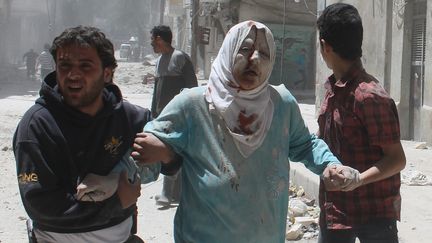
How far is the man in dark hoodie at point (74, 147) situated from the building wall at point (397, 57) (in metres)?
7.84

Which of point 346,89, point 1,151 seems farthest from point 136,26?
point 346,89

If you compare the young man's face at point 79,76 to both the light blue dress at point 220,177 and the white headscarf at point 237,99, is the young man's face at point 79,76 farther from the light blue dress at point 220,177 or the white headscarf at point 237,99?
the white headscarf at point 237,99

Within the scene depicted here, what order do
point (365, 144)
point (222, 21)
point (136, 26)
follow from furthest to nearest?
1. point (136, 26)
2. point (222, 21)
3. point (365, 144)

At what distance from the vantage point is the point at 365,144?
8.64 ft

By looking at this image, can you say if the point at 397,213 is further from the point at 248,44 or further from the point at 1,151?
the point at 1,151

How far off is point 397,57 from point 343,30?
316 inches

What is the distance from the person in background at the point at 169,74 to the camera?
6.29 m

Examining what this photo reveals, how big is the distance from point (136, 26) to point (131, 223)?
202 feet

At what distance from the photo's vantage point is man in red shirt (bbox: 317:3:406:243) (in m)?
2.57

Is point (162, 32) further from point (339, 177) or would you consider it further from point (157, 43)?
point (339, 177)

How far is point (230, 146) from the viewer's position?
2.24 meters

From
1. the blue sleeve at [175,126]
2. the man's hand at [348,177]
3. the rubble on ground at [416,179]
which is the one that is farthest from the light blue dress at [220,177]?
the rubble on ground at [416,179]

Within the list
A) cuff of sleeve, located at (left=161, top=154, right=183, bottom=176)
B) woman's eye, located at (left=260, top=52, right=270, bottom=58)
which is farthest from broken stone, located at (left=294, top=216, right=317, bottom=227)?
woman's eye, located at (left=260, top=52, right=270, bottom=58)

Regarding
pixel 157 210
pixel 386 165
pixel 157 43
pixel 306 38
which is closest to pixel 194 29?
pixel 306 38
